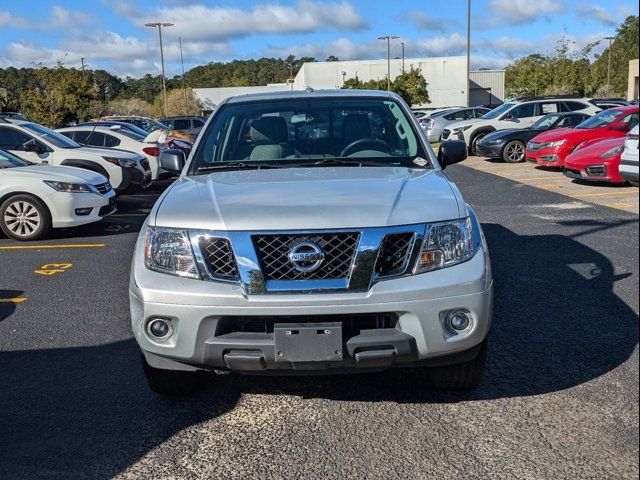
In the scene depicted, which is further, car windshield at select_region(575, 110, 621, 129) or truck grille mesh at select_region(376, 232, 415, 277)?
car windshield at select_region(575, 110, 621, 129)

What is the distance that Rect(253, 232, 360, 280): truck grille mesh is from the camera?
3.04 meters

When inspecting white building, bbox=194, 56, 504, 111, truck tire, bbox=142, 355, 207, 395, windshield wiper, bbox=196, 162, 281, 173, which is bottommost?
truck tire, bbox=142, 355, 207, 395

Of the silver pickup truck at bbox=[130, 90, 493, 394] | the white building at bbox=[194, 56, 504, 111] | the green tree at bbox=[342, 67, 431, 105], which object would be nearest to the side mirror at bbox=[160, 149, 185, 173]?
the silver pickup truck at bbox=[130, 90, 493, 394]

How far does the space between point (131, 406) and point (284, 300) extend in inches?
53.9

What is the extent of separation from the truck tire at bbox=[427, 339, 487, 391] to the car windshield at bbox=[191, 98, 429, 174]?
136 cm

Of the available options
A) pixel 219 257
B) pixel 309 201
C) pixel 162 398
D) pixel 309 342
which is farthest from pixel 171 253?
pixel 162 398

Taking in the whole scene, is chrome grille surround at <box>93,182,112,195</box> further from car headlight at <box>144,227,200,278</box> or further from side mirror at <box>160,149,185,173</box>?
car headlight at <box>144,227,200,278</box>

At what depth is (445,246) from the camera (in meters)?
3.18

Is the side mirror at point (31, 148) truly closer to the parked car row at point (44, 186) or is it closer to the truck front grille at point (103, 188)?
the parked car row at point (44, 186)

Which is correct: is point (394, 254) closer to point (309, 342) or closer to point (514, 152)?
point (309, 342)

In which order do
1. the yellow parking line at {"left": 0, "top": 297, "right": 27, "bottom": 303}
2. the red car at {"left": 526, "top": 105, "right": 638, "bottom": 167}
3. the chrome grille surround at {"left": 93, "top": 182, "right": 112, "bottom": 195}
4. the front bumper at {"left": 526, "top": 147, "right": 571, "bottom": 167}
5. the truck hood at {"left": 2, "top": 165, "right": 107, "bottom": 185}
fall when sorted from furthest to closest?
the front bumper at {"left": 526, "top": 147, "right": 571, "bottom": 167}, the red car at {"left": 526, "top": 105, "right": 638, "bottom": 167}, the chrome grille surround at {"left": 93, "top": 182, "right": 112, "bottom": 195}, the truck hood at {"left": 2, "top": 165, "right": 107, "bottom": 185}, the yellow parking line at {"left": 0, "top": 297, "right": 27, "bottom": 303}

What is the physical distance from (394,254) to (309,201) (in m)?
0.50

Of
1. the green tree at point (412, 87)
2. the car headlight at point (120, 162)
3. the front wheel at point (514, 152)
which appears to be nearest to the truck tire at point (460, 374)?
the car headlight at point (120, 162)

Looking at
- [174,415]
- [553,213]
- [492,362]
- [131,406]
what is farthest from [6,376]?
[553,213]
